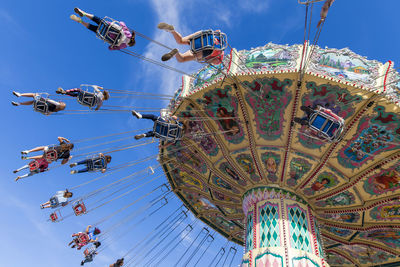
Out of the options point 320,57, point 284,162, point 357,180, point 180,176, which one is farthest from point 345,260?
point 320,57

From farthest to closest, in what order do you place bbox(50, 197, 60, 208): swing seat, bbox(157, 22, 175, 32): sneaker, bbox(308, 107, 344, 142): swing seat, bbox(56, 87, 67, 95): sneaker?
bbox(50, 197, 60, 208): swing seat
bbox(56, 87, 67, 95): sneaker
bbox(308, 107, 344, 142): swing seat
bbox(157, 22, 175, 32): sneaker

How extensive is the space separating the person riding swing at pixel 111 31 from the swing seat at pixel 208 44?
1.31m

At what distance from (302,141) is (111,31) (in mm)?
6132

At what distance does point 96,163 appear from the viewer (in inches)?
379

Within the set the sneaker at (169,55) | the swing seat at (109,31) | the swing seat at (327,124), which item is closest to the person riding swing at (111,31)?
the swing seat at (109,31)

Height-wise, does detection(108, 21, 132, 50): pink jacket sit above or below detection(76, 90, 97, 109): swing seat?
above

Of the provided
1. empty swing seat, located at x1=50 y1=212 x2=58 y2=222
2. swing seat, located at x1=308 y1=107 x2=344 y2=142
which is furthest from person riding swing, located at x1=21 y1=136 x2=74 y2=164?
swing seat, located at x1=308 y1=107 x2=344 y2=142

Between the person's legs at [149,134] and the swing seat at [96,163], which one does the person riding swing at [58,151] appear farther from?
the person's legs at [149,134]

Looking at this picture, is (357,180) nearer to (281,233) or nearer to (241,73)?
(281,233)

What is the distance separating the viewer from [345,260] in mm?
13625

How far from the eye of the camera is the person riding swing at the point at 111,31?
6301 mm

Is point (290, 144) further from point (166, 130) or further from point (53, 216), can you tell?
point (53, 216)

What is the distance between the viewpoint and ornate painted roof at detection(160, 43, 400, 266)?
27.3ft

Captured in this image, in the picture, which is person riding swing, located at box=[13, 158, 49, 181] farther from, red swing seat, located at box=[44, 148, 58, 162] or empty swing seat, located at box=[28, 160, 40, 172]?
red swing seat, located at box=[44, 148, 58, 162]
